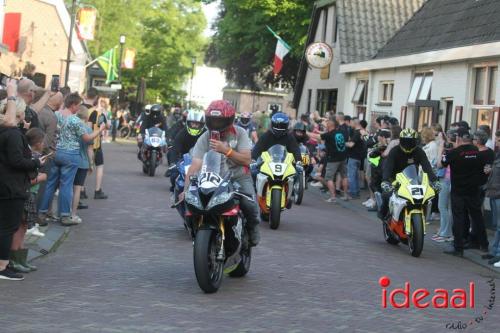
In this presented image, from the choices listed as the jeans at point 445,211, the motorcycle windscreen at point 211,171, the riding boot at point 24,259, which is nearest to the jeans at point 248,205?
the motorcycle windscreen at point 211,171

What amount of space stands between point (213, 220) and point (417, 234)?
4.61 metres

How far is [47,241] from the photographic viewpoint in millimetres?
11273

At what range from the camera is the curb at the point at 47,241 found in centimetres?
1049

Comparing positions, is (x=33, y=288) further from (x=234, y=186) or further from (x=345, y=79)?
(x=345, y=79)

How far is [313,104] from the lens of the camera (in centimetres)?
3853

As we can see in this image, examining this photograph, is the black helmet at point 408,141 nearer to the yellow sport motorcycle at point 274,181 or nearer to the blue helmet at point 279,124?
the yellow sport motorcycle at point 274,181

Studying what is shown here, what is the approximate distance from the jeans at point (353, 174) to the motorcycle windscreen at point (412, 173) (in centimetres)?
869

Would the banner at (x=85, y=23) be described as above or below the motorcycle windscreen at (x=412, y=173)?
above

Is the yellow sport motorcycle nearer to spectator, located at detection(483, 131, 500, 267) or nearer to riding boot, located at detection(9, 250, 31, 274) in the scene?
spectator, located at detection(483, 131, 500, 267)

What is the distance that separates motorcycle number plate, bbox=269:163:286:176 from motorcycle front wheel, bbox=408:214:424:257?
2.81 meters

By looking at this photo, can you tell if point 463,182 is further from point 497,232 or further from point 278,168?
point 278,168

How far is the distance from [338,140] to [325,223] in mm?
4721

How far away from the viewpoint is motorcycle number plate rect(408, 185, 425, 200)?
12.6 metres

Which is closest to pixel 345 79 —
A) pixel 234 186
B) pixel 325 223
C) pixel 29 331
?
pixel 325 223
